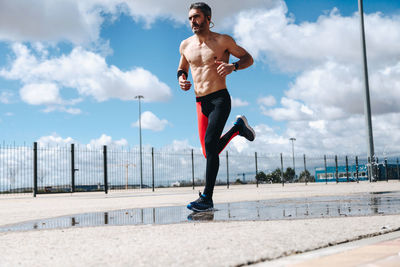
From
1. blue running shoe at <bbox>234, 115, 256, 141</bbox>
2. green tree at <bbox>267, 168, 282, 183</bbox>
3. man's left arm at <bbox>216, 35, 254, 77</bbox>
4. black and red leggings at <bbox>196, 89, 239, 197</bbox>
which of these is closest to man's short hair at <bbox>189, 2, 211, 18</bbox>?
man's left arm at <bbox>216, 35, 254, 77</bbox>

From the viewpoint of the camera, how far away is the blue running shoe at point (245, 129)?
5.46 meters

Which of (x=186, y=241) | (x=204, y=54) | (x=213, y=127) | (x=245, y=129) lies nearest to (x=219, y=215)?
(x=213, y=127)

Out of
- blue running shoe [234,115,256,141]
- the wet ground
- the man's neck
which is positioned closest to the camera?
the wet ground

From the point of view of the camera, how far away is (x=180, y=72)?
5484 millimetres

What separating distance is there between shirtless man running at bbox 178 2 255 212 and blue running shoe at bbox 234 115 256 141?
12.0 inches

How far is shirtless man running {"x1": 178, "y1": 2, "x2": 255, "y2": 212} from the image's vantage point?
4.99 metres

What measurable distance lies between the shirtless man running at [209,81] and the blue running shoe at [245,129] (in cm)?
30

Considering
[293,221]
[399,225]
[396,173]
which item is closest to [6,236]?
[293,221]

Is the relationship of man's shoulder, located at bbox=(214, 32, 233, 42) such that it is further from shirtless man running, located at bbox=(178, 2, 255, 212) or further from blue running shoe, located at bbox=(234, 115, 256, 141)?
blue running shoe, located at bbox=(234, 115, 256, 141)

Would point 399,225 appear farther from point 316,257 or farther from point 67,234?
point 67,234

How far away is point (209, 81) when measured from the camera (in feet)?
16.6

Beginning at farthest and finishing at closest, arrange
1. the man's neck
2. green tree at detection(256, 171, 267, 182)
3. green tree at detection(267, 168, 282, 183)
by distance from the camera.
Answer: green tree at detection(267, 168, 282, 183)
green tree at detection(256, 171, 267, 182)
the man's neck

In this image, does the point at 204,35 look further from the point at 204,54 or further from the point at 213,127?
the point at 213,127

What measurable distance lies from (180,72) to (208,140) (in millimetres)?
1042
